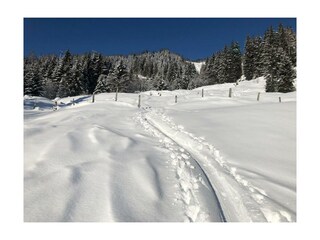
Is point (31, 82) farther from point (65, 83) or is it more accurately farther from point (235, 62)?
point (235, 62)

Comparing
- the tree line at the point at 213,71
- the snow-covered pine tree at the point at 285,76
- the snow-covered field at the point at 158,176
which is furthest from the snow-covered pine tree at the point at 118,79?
the snow-covered field at the point at 158,176

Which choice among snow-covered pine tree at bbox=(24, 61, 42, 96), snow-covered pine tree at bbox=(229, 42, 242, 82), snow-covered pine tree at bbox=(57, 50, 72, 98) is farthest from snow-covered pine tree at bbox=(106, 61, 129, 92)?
snow-covered pine tree at bbox=(229, 42, 242, 82)

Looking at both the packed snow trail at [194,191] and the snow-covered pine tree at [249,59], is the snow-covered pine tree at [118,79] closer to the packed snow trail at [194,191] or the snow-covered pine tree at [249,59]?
the snow-covered pine tree at [249,59]

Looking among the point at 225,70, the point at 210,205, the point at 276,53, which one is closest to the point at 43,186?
the point at 210,205

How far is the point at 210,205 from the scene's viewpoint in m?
4.49

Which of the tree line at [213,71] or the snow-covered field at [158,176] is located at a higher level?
the tree line at [213,71]

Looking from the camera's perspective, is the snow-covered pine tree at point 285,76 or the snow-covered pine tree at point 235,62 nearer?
the snow-covered pine tree at point 285,76

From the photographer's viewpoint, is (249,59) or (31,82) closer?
(31,82)

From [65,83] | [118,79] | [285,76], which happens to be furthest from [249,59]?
[65,83]

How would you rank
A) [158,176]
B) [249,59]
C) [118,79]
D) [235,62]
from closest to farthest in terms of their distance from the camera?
[158,176], [118,79], [249,59], [235,62]

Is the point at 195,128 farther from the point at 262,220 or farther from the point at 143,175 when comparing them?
the point at 262,220

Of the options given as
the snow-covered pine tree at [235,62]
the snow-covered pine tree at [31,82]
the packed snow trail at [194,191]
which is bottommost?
the packed snow trail at [194,191]
